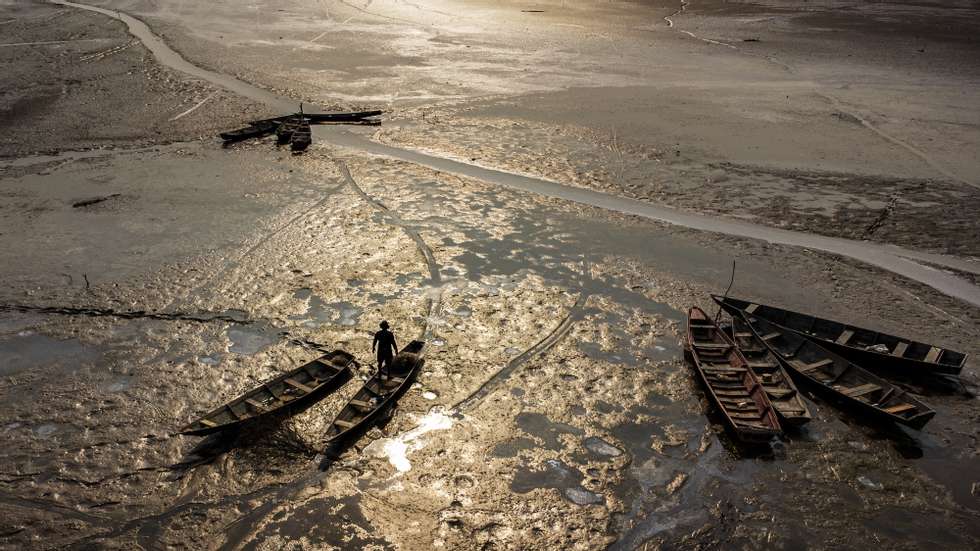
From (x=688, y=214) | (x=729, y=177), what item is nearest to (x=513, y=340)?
(x=688, y=214)

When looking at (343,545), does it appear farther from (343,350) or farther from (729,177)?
(729,177)

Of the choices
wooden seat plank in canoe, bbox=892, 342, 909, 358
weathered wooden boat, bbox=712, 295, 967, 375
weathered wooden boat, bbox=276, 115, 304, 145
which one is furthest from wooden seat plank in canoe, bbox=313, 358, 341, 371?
weathered wooden boat, bbox=276, 115, 304, 145

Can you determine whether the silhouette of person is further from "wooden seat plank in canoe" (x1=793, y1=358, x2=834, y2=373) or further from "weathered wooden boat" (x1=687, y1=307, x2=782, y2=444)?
"wooden seat plank in canoe" (x1=793, y1=358, x2=834, y2=373)

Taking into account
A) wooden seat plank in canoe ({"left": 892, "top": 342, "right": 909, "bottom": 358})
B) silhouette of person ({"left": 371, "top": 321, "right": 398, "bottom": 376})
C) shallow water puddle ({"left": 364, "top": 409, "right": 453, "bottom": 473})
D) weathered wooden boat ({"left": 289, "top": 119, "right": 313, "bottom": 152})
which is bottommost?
shallow water puddle ({"left": 364, "top": 409, "right": 453, "bottom": 473})

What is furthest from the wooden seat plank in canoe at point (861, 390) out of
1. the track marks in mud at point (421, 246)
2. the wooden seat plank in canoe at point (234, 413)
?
the wooden seat plank in canoe at point (234, 413)

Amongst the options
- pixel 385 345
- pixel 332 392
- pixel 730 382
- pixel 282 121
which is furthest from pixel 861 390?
pixel 282 121

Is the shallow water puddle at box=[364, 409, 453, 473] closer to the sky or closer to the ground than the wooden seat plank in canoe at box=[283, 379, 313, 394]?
closer to the ground

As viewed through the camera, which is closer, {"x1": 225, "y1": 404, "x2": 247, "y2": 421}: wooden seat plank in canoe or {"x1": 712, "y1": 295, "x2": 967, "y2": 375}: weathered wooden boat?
{"x1": 225, "y1": 404, "x2": 247, "y2": 421}: wooden seat plank in canoe
